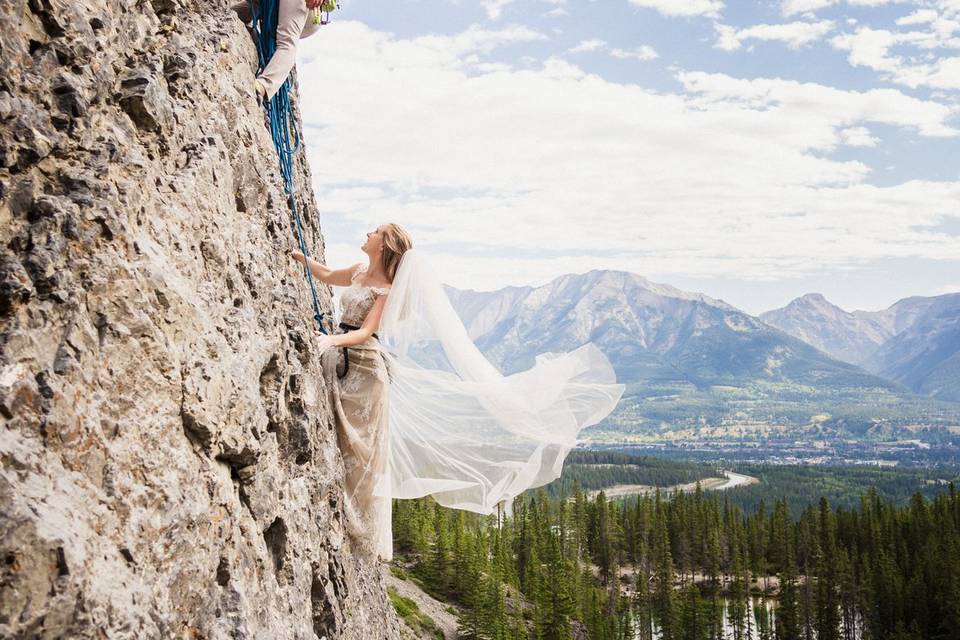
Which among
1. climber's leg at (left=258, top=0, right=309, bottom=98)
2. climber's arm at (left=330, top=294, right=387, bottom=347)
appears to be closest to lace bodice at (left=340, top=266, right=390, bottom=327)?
climber's arm at (left=330, top=294, right=387, bottom=347)

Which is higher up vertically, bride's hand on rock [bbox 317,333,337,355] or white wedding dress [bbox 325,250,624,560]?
bride's hand on rock [bbox 317,333,337,355]

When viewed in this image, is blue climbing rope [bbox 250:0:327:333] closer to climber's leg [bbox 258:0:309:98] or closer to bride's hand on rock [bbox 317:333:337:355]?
climber's leg [bbox 258:0:309:98]

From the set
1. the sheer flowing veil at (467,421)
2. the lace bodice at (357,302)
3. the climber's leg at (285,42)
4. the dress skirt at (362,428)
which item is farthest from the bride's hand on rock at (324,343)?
the climber's leg at (285,42)

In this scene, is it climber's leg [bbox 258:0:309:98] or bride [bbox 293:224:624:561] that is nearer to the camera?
climber's leg [bbox 258:0:309:98]

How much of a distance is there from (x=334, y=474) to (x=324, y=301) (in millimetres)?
3952

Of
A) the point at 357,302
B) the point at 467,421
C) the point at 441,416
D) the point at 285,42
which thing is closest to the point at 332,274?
the point at 357,302

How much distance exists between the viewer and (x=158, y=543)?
16.2ft

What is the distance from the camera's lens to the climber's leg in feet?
28.7

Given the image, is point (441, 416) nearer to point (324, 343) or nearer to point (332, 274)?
point (324, 343)

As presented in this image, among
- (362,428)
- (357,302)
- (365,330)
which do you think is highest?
(357,302)

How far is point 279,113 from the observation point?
9.59 m

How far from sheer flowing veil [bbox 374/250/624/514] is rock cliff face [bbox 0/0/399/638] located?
237 centimetres

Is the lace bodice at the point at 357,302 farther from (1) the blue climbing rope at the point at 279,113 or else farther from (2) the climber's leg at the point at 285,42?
(2) the climber's leg at the point at 285,42

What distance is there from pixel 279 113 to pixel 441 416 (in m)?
4.76
